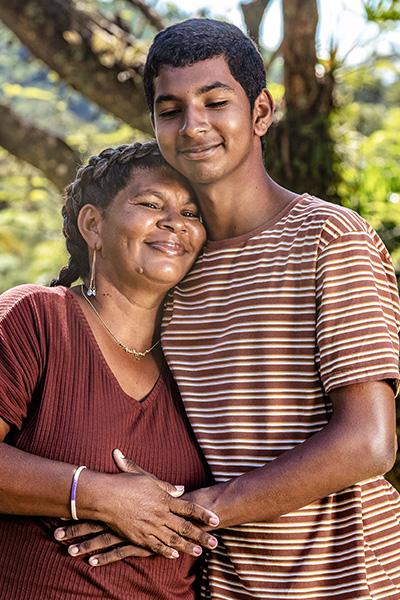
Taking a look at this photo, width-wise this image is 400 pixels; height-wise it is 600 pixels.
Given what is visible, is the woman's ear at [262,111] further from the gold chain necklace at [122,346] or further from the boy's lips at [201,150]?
the gold chain necklace at [122,346]

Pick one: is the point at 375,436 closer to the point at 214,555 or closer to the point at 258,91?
the point at 214,555

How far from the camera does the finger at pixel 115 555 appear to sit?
99.5 inches

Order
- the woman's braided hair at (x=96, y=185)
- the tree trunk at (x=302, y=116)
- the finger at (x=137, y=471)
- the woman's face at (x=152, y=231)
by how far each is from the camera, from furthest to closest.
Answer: the tree trunk at (x=302, y=116) < the woman's braided hair at (x=96, y=185) < the woman's face at (x=152, y=231) < the finger at (x=137, y=471)

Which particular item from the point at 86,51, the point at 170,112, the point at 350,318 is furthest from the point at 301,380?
the point at 86,51

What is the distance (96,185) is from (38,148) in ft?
13.0

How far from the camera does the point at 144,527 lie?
252cm

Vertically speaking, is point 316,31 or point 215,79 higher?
point 215,79

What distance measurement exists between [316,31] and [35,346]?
3.60 meters

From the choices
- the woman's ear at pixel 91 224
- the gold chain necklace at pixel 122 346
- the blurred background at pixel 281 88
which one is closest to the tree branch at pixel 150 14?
the blurred background at pixel 281 88

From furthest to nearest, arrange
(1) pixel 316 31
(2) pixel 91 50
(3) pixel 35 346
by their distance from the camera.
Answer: (2) pixel 91 50
(1) pixel 316 31
(3) pixel 35 346

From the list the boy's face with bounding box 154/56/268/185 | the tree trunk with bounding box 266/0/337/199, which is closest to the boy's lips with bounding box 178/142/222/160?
the boy's face with bounding box 154/56/268/185

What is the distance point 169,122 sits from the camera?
2752 mm

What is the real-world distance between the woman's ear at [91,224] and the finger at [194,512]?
911mm

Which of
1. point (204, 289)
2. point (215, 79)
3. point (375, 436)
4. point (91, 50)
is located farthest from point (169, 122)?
point (91, 50)
